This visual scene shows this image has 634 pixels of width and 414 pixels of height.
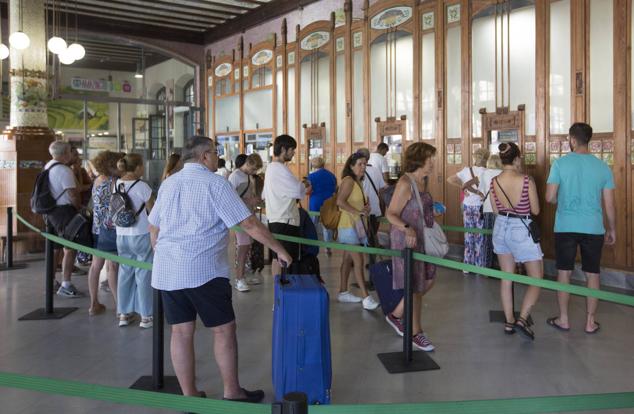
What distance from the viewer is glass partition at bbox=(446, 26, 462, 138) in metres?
7.97

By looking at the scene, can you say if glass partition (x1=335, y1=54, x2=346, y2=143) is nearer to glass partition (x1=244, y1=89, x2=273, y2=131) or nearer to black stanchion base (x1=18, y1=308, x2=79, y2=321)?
glass partition (x1=244, y1=89, x2=273, y2=131)

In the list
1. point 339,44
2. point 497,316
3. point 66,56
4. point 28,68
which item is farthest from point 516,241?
point 66,56

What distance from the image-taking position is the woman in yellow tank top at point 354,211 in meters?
5.05

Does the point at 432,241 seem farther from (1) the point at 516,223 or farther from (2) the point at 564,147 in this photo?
(2) the point at 564,147

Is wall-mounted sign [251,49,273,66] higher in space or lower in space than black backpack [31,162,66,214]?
higher

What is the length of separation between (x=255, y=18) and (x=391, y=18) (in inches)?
179

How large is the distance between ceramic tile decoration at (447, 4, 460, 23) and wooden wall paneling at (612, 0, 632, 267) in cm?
223

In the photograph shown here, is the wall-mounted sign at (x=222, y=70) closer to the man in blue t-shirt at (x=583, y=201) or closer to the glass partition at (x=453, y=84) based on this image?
the glass partition at (x=453, y=84)


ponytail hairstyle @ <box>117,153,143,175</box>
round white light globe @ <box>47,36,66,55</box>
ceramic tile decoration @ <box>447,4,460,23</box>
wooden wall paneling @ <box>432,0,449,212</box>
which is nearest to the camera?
ponytail hairstyle @ <box>117,153,143,175</box>

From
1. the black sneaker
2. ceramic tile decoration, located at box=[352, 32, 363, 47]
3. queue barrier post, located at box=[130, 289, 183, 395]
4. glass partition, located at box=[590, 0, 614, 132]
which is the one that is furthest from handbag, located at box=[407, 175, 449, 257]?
ceramic tile decoration, located at box=[352, 32, 363, 47]

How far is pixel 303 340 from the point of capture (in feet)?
9.44

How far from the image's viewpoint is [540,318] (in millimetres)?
4973

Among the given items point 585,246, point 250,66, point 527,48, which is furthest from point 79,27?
point 585,246

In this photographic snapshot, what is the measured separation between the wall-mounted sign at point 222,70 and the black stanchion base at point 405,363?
10.9 metres
